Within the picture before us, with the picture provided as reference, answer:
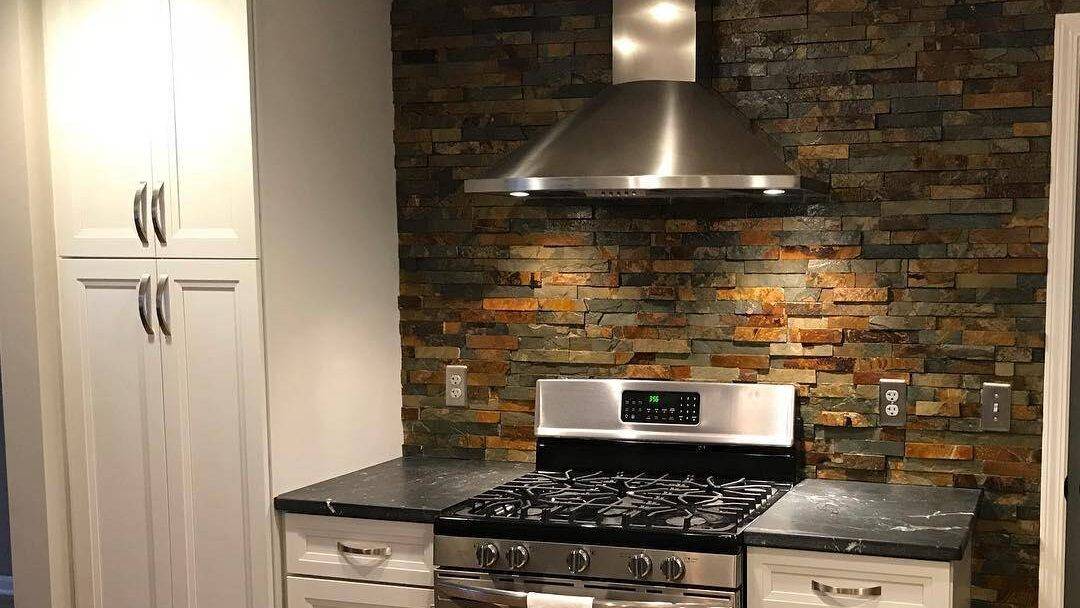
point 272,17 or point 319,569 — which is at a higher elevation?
point 272,17

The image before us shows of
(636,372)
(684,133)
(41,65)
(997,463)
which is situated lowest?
(997,463)

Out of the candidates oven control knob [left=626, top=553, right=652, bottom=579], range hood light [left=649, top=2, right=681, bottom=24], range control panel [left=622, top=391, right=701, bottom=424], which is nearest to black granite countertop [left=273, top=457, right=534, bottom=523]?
range control panel [left=622, top=391, right=701, bottom=424]

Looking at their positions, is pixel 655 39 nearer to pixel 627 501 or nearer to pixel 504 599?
pixel 627 501

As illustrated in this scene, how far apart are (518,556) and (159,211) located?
4.20 ft

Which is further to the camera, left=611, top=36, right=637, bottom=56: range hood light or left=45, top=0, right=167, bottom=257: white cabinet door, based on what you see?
left=611, top=36, right=637, bottom=56: range hood light

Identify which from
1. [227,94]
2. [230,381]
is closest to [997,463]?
[230,381]

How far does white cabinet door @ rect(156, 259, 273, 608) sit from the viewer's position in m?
2.91

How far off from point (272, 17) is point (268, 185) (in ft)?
1.44

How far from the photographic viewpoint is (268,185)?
2.91 m

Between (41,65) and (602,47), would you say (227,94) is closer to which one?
(41,65)

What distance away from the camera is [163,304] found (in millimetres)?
2949

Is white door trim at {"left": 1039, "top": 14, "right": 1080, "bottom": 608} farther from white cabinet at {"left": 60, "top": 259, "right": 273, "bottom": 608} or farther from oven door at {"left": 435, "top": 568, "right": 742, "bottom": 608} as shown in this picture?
white cabinet at {"left": 60, "top": 259, "right": 273, "bottom": 608}

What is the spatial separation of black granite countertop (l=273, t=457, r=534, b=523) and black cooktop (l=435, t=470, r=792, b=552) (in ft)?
0.25

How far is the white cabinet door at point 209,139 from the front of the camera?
286cm
